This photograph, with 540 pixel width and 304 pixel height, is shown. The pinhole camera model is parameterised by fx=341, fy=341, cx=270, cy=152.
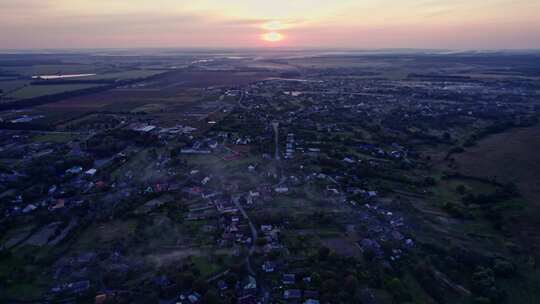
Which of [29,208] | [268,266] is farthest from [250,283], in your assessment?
[29,208]

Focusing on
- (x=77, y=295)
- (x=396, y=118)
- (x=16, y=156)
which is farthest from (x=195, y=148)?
(x=396, y=118)

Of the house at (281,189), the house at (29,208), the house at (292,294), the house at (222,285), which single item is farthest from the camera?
the house at (281,189)

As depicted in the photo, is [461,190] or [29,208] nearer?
[29,208]

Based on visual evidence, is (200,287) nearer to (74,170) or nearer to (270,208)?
(270,208)

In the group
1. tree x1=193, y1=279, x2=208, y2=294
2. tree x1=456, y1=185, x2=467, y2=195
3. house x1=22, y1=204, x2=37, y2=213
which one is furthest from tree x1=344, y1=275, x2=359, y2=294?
house x1=22, y1=204, x2=37, y2=213

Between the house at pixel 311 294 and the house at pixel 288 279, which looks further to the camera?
the house at pixel 288 279

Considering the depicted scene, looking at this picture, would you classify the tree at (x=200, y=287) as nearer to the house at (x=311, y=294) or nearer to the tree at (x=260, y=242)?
the tree at (x=260, y=242)

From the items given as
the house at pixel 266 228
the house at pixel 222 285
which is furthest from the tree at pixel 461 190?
the house at pixel 222 285
